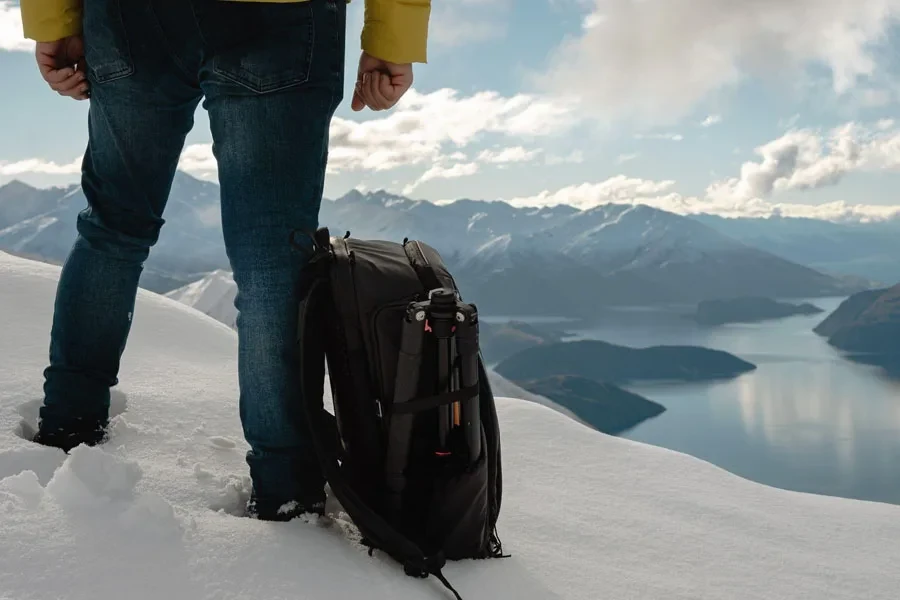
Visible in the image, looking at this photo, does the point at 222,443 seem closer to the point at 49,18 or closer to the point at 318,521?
the point at 318,521

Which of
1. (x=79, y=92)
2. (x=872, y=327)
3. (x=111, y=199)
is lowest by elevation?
(x=872, y=327)

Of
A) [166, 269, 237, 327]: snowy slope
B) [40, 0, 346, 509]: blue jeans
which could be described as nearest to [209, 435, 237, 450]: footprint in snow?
[40, 0, 346, 509]: blue jeans

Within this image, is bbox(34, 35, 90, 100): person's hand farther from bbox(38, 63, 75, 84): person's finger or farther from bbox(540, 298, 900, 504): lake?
bbox(540, 298, 900, 504): lake

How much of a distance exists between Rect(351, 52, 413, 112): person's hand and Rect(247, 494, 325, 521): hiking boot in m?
0.70

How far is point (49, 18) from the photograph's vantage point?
1.15 meters

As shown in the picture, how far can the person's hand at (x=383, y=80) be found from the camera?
1155 mm

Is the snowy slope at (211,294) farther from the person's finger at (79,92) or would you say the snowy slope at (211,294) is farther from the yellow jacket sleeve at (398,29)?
the yellow jacket sleeve at (398,29)

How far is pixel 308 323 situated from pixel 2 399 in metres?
0.79

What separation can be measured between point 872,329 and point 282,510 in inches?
2745

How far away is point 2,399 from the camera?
139 cm

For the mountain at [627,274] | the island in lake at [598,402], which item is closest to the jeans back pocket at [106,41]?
the island in lake at [598,402]

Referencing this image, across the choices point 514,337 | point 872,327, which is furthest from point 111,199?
point 872,327

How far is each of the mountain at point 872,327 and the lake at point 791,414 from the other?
1.60m

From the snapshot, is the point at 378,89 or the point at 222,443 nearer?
the point at 378,89
